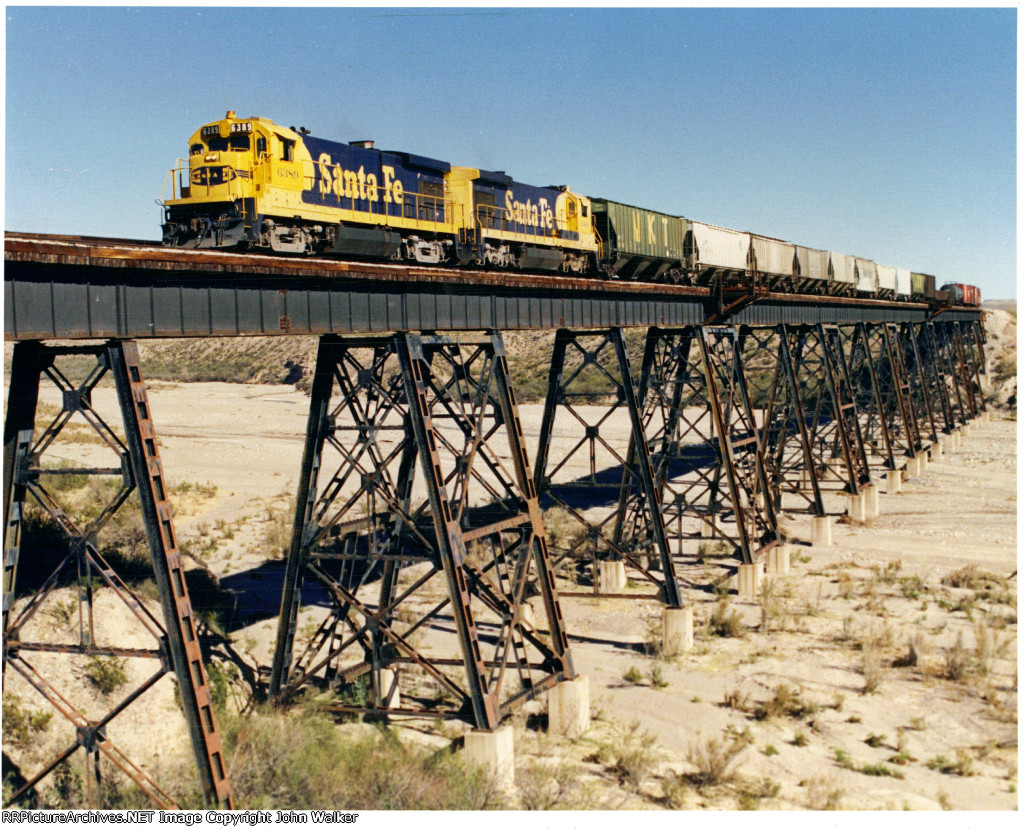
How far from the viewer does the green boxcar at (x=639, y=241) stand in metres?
30.0

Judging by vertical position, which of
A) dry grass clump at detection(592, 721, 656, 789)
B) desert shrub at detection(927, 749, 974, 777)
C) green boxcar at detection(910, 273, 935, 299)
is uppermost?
green boxcar at detection(910, 273, 935, 299)

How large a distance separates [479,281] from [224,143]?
21.5ft

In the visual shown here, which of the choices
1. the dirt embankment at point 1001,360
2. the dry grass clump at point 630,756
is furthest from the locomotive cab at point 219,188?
the dirt embankment at point 1001,360

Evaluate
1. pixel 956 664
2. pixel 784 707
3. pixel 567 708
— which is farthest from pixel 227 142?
pixel 956 664

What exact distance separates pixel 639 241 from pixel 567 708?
19.4 meters

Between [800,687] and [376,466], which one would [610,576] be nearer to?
[800,687]

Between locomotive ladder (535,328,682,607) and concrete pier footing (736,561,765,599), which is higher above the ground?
locomotive ladder (535,328,682,607)

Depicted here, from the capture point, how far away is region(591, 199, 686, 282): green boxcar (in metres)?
30.0

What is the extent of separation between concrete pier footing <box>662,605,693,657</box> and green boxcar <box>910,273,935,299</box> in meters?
44.8

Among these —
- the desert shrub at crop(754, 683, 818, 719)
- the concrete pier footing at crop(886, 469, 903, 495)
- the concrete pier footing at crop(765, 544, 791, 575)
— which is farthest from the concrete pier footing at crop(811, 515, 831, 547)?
the desert shrub at crop(754, 683, 818, 719)

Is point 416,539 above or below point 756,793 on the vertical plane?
above

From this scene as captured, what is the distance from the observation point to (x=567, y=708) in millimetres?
14914

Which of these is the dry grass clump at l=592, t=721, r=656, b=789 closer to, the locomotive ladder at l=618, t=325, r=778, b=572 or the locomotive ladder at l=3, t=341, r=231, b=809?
the locomotive ladder at l=3, t=341, r=231, b=809
